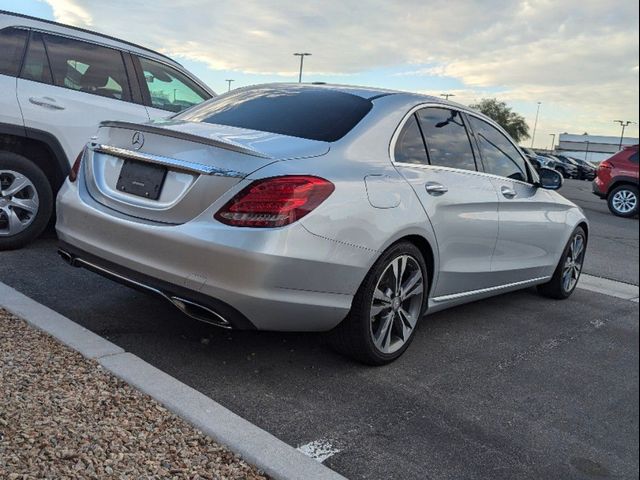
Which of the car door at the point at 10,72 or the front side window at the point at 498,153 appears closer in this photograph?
the front side window at the point at 498,153

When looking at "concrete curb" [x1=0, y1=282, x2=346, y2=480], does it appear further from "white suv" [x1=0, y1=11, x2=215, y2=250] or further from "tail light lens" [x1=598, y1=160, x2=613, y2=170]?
"tail light lens" [x1=598, y1=160, x2=613, y2=170]

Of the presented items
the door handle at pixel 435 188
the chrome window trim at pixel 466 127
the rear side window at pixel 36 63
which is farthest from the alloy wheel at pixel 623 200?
the rear side window at pixel 36 63

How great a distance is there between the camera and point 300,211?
2988 millimetres

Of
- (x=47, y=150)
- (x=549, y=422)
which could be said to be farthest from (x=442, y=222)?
(x=47, y=150)

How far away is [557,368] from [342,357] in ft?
4.55

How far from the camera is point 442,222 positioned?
380 centimetres

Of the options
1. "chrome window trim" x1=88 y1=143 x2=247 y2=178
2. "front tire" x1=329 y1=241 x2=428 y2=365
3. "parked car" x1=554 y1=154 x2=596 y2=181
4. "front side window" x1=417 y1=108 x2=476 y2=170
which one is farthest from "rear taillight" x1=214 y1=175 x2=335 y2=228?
"parked car" x1=554 y1=154 x2=596 y2=181

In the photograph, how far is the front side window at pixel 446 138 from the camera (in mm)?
3984

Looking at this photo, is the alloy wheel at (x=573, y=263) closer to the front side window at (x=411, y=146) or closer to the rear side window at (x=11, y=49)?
the front side window at (x=411, y=146)

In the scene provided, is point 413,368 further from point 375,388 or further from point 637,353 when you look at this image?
point 637,353

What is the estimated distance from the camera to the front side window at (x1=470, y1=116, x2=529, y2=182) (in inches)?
178

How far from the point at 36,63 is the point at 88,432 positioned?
3658mm

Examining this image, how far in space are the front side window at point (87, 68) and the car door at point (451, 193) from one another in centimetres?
298

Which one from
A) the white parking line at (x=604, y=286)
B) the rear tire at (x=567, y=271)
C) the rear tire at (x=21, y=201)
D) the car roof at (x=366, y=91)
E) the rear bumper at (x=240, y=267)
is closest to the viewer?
the rear bumper at (x=240, y=267)
